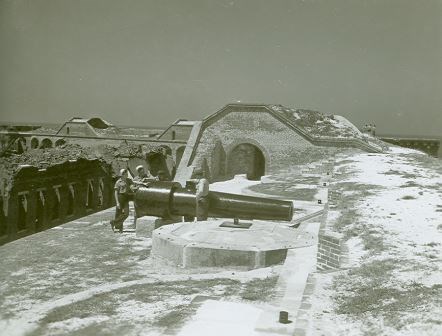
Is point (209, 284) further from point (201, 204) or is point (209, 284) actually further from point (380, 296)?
point (201, 204)

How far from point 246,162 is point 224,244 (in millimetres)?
21922

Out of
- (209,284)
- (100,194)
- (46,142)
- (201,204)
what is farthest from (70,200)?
(46,142)

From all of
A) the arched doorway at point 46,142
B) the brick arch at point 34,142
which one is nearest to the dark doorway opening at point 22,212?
the arched doorway at point 46,142

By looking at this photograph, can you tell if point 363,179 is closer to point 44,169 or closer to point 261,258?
point 261,258

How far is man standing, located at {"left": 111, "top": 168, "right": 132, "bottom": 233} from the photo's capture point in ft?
37.0

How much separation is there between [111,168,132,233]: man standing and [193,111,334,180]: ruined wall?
1471 cm

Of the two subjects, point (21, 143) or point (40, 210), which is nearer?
point (40, 210)

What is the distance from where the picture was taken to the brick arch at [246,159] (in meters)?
27.1

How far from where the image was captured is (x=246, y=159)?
97.6ft

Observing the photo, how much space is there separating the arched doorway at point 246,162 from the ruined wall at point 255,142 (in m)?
0.76

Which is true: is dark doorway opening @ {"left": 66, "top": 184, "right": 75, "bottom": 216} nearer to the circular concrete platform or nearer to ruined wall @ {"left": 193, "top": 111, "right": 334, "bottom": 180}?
ruined wall @ {"left": 193, "top": 111, "right": 334, "bottom": 180}

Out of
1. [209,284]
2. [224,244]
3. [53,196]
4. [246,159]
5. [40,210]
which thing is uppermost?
[246,159]

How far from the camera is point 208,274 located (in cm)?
730

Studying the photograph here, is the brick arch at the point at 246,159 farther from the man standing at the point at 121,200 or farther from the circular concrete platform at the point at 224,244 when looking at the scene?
the circular concrete platform at the point at 224,244
